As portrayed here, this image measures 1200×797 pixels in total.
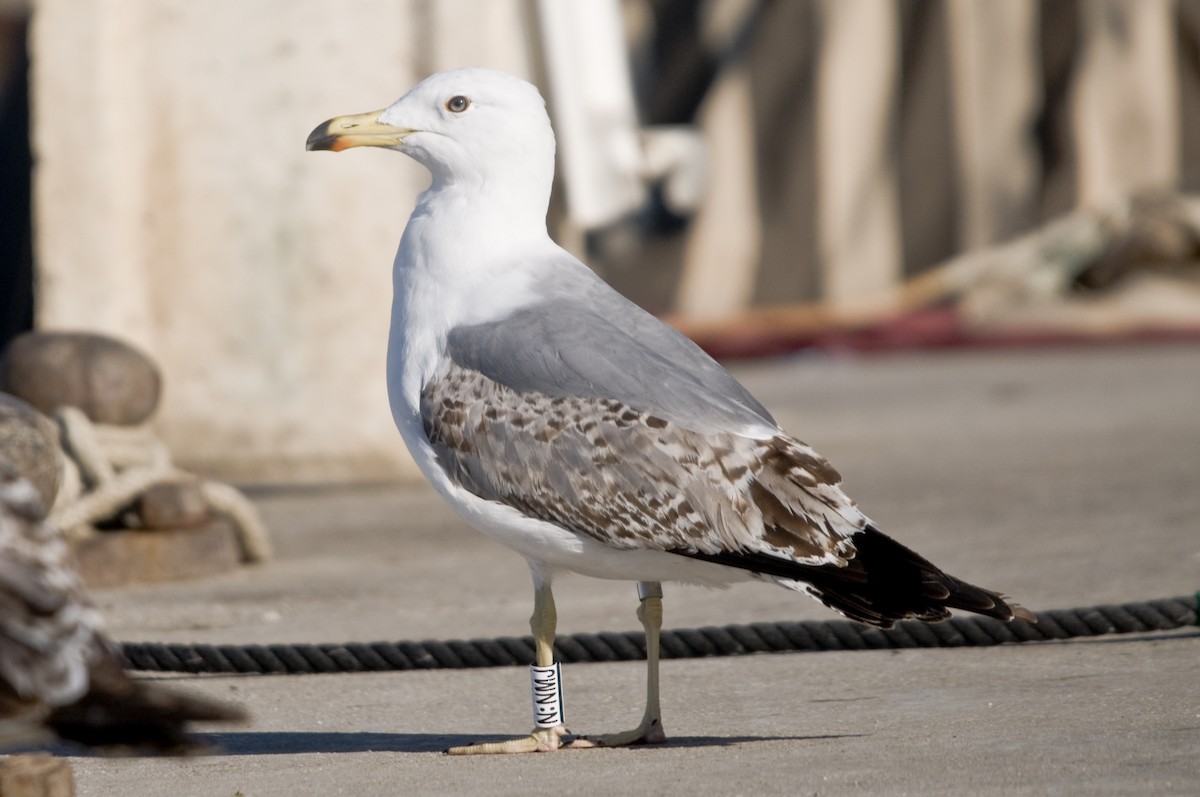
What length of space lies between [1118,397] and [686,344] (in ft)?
20.4

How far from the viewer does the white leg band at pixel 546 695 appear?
3385 millimetres

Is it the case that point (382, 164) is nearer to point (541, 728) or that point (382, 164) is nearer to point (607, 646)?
point (607, 646)

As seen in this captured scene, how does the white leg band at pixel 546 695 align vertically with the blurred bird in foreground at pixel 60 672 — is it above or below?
below

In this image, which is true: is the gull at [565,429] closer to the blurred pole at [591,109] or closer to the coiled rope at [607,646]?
the coiled rope at [607,646]

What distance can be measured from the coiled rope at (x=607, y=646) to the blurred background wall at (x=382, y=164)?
10.0 feet

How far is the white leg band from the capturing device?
3.38 metres

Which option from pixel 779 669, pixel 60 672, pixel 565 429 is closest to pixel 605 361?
pixel 565 429

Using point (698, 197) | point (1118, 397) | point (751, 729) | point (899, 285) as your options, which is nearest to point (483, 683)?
point (751, 729)

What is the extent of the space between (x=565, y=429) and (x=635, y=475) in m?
0.16

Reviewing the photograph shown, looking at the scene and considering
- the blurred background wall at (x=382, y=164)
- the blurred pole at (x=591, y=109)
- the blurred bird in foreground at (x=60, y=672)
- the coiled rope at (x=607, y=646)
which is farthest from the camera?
the blurred pole at (x=591, y=109)

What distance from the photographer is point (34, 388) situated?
18.9 feet

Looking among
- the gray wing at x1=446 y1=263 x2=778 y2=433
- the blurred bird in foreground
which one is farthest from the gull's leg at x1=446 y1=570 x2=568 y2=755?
the blurred bird in foreground

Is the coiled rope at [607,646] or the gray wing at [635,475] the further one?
the coiled rope at [607,646]

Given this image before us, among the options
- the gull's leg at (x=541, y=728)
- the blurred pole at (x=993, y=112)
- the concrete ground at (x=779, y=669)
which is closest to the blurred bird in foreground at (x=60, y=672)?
the concrete ground at (x=779, y=669)
